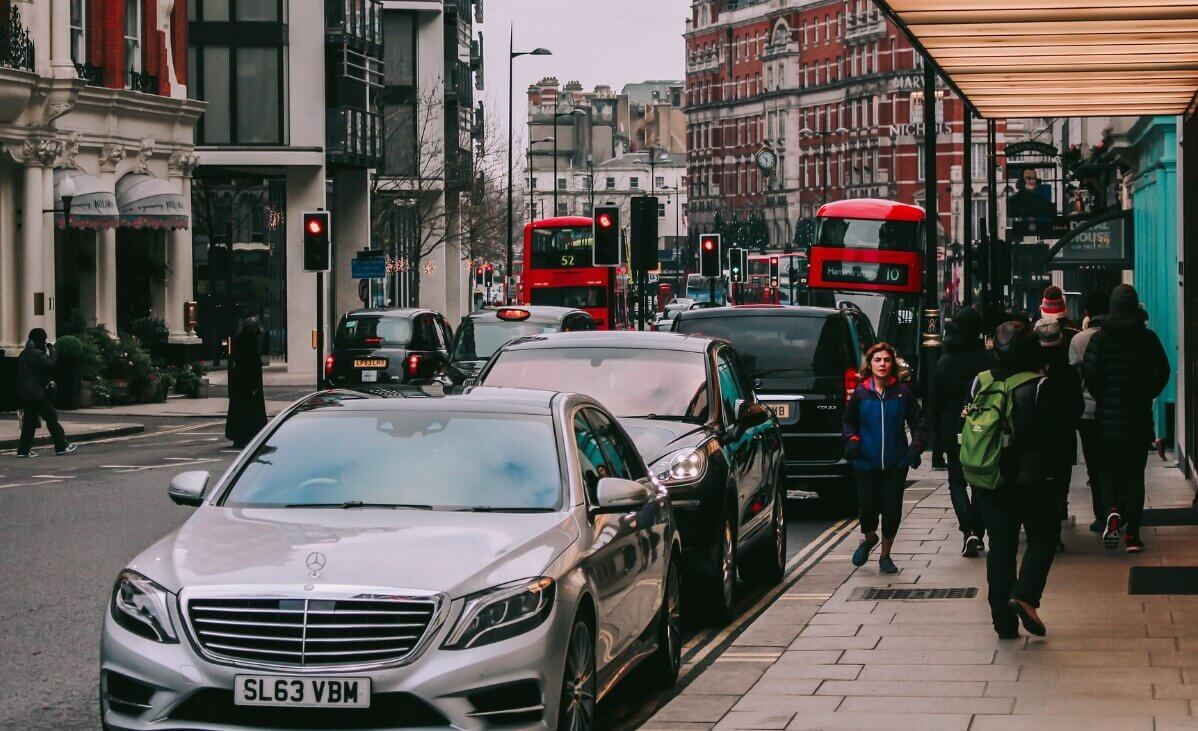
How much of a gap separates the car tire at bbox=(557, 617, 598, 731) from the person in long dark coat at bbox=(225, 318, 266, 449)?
62.3 feet

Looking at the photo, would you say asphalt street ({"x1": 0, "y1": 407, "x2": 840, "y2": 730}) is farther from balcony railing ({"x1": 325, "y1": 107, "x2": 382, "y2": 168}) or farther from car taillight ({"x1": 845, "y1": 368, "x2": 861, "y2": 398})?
balcony railing ({"x1": 325, "y1": 107, "x2": 382, "y2": 168})

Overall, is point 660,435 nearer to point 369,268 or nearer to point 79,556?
point 79,556

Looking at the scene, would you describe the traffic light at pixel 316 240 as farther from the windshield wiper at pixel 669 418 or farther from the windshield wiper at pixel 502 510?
the windshield wiper at pixel 502 510

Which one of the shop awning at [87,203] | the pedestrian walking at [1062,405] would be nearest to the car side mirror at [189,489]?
the pedestrian walking at [1062,405]

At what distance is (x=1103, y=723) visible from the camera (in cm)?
807

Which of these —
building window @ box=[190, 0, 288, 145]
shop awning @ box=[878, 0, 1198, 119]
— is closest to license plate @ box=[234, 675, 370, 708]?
shop awning @ box=[878, 0, 1198, 119]

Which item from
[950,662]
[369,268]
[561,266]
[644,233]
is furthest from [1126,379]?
[561,266]

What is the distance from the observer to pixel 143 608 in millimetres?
7086

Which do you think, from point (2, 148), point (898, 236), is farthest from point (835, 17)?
point (2, 148)

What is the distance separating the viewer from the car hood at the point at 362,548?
7023 mm

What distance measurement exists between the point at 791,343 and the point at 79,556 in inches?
265

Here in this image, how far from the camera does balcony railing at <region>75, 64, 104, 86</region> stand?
38.5m

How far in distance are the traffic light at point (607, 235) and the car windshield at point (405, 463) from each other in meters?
18.4

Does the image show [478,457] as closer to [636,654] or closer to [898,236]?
[636,654]
